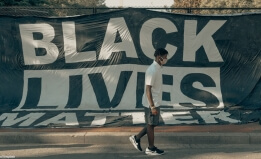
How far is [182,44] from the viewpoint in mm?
9125

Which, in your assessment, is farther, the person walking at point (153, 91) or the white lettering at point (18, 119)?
the white lettering at point (18, 119)

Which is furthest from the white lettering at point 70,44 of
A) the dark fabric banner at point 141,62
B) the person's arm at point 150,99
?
the person's arm at point 150,99

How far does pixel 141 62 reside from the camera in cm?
906

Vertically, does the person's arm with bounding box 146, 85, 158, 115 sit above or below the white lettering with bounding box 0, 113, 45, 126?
above

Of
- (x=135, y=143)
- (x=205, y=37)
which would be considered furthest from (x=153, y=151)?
(x=205, y=37)

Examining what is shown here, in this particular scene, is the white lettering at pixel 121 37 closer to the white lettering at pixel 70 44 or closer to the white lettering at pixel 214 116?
the white lettering at pixel 70 44

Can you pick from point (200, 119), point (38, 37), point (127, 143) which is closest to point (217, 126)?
point (200, 119)

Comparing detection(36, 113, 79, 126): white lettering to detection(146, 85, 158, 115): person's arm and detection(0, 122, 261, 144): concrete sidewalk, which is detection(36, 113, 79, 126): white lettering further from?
detection(146, 85, 158, 115): person's arm

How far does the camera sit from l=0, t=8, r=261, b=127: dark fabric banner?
29.6 ft

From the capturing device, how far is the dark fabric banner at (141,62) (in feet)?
29.6

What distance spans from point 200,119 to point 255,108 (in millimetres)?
1649

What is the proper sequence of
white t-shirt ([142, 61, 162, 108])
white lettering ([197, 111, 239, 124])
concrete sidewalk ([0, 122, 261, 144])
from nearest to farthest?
1. white t-shirt ([142, 61, 162, 108])
2. concrete sidewalk ([0, 122, 261, 144])
3. white lettering ([197, 111, 239, 124])

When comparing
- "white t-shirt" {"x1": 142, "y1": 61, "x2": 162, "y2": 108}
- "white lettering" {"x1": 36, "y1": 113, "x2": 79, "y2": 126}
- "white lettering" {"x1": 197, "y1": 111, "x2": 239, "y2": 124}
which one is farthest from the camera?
"white lettering" {"x1": 197, "y1": 111, "x2": 239, "y2": 124}

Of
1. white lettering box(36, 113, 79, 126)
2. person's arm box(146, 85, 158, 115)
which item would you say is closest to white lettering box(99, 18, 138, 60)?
white lettering box(36, 113, 79, 126)
